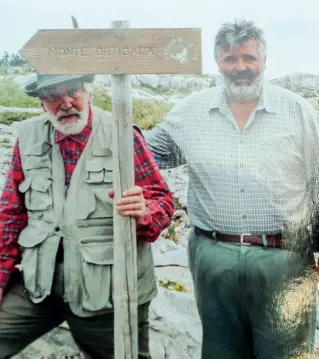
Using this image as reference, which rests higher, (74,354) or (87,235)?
(87,235)

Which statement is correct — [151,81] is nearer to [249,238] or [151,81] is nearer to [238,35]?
[238,35]

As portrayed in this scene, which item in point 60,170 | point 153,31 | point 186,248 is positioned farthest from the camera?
point 186,248

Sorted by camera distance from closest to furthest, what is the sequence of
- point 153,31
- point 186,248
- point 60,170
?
point 153,31, point 60,170, point 186,248

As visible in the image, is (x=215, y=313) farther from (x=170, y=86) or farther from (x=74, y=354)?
(x=170, y=86)

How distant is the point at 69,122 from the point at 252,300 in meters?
0.81

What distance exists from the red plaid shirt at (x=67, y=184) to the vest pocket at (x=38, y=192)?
4 centimetres

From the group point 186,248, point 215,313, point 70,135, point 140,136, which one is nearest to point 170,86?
point 140,136

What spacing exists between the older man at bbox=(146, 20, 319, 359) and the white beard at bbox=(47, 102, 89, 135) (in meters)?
0.21

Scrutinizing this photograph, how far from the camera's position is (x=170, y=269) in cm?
239

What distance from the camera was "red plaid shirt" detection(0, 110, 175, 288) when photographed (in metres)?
2.24

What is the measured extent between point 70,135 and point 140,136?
21 centimetres

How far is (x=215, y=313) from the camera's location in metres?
2.37

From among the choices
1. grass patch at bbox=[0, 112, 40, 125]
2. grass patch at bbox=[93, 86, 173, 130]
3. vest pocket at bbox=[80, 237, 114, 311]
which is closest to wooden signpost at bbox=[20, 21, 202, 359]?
grass patch at bbox=[93, 86, 173, 130]

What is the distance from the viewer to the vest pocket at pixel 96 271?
223 cm
